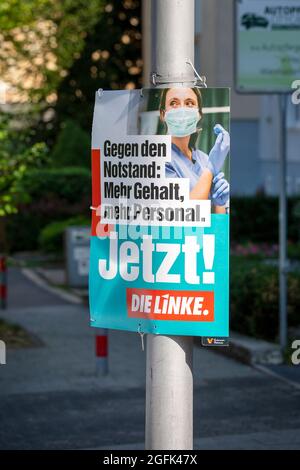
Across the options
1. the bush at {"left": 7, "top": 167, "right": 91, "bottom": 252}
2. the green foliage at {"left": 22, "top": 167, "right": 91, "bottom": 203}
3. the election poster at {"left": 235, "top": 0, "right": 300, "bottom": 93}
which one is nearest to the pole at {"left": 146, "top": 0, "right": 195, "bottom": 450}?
the election poster at {"left": 235, "top": 0, "right": 300, "bottom": 93}

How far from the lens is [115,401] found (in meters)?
10.5

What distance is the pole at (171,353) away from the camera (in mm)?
4988

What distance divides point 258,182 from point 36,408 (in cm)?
2332

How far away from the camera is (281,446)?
8.52 meters

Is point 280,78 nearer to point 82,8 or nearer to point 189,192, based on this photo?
point 189,192

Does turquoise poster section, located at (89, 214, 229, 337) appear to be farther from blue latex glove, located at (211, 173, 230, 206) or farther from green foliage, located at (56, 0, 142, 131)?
green foliage, located at (56, 0, 142, 131)

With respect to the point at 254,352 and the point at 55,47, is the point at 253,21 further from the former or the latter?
the point at 55,47

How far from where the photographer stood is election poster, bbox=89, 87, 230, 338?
4.95 metres

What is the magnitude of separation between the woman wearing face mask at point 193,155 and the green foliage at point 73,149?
102 ft

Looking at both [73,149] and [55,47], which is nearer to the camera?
[73,149]

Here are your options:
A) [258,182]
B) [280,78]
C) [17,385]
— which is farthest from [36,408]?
[258,182]

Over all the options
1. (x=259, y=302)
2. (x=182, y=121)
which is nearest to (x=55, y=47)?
(x=259, y=302)

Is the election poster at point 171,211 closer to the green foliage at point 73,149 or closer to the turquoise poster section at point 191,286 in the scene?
the turquoise poster section at point 191,286

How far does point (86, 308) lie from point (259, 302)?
18.6 feet
